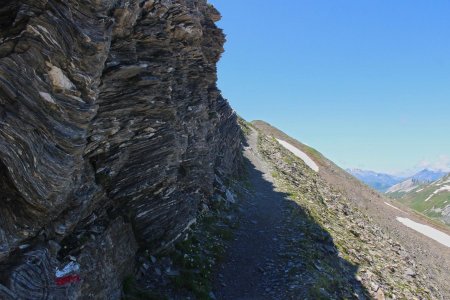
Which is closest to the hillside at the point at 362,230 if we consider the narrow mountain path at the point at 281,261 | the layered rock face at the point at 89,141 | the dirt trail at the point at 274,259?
the dirt trail at the point at 274,259

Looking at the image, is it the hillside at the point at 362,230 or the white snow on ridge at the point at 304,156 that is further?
the white snow on ridge at the point at 304,156

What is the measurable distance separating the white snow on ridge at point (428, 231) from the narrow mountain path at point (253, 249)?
150 ft

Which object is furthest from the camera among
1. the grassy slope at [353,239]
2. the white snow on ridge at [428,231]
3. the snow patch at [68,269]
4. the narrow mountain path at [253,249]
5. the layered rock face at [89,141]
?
the white snow on ridge at [428,231]

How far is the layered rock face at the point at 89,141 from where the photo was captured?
1266 cm

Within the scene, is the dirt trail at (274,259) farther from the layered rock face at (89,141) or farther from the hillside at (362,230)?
the layered rock face at (89,141)

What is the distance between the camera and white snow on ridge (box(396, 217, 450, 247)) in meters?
74.8

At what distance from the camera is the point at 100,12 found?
15148mm

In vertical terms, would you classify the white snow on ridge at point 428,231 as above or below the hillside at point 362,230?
above

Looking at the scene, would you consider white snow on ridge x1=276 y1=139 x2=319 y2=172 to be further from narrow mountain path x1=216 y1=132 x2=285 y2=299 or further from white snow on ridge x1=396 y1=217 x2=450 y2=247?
narrow mountain path x1=216 y1=132 x2=285 y2=299

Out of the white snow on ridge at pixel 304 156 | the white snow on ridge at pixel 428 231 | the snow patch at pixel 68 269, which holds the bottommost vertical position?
the snow patch at pixel 68 269

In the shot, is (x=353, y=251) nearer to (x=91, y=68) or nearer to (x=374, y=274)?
(x=374, y=274)

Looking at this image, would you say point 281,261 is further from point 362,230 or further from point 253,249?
point 362,230

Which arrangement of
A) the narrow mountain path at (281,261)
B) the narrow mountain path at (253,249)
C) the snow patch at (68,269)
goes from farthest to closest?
1. the narrow mountain path at (281,261)
2. the narrow mountain path at (253,249)
3. the snow patch at (68,269)

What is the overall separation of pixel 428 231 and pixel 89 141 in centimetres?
7896
